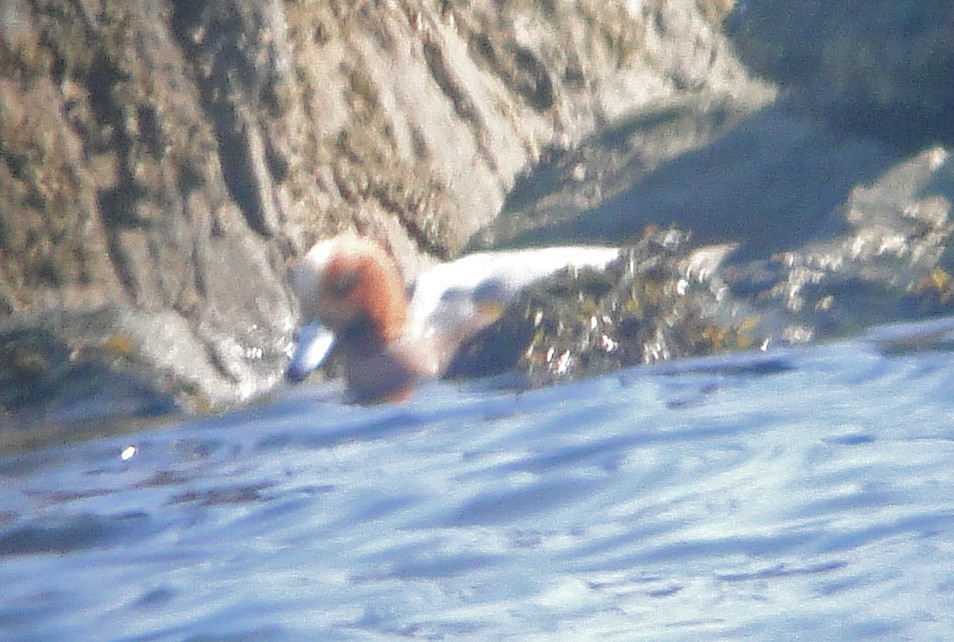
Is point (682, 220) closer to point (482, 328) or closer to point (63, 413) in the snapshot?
point (482, 328)

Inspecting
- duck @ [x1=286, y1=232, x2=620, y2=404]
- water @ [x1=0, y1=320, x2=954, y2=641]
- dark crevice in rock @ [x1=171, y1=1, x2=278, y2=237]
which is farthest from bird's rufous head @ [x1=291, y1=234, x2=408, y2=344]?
dark crevice in rock @ [x1=171, y1=1, x2=278, y2=237]

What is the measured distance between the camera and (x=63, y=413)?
7.38 metres

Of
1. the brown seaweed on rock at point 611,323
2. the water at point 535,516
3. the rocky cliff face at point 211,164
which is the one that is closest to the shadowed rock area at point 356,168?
the rocky cliff face at point 211,164

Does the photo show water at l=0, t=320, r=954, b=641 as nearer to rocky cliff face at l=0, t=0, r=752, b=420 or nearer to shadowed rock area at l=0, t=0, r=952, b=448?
shadowed rock area at l=0, t=0, r=952, b=448

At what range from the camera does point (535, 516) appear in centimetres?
471

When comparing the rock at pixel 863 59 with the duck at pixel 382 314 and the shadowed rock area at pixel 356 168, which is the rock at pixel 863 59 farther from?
the duck at pixel 382 314

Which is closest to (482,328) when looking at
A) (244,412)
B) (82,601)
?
(244,412)

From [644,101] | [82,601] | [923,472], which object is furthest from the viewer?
[644,101]

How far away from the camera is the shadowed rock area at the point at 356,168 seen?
7809 mm

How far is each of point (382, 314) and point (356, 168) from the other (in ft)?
6.03

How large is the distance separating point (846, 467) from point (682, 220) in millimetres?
4208

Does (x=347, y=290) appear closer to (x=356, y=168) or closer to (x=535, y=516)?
(x=356, y=168)

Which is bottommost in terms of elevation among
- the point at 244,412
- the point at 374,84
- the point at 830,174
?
the point at 244,412

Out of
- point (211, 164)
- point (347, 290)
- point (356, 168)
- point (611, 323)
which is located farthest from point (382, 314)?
point (356, 168)
